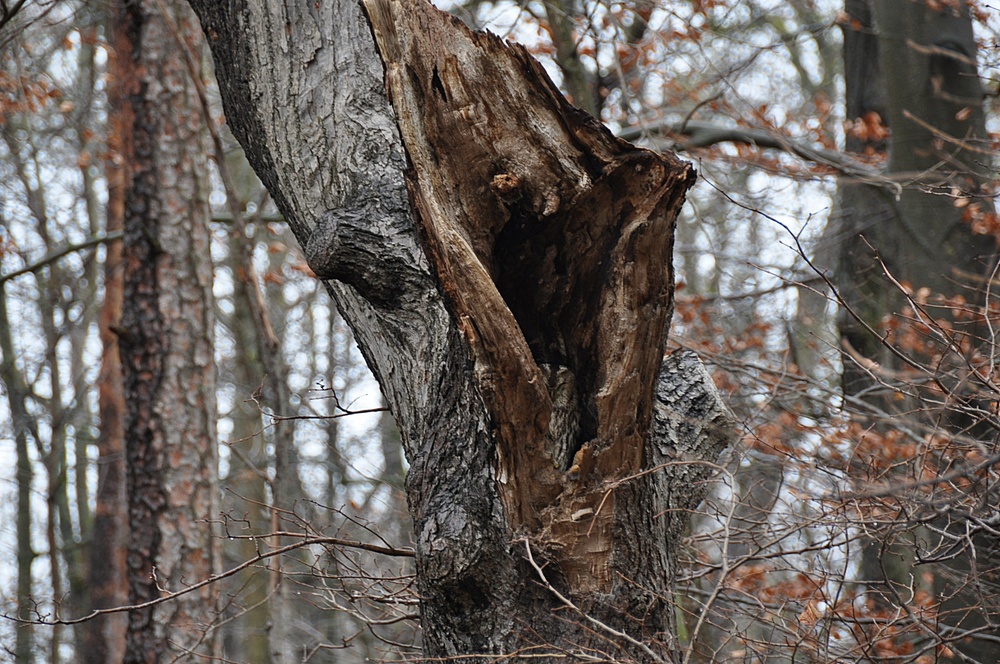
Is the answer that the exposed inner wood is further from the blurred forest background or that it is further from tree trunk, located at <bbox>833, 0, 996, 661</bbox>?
tree trunk, located at <bbox>833, 0, 996, 661</bbox>

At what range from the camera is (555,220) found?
216 cm

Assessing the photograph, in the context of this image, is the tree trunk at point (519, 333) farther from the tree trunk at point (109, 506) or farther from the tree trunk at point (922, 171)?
the tree trunk at point (109, 506)

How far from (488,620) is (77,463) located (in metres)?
12.5

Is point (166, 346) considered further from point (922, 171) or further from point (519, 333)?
point (922, 171)

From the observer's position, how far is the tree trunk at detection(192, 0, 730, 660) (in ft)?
6.64

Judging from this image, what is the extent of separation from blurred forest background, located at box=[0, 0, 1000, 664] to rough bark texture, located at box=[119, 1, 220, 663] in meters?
0.11

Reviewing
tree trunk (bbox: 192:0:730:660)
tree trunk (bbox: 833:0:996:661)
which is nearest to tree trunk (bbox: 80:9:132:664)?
tree trunk (bbox: 833:0:996:661)

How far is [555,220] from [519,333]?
1.16 ft

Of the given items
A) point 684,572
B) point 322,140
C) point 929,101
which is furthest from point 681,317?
point 322,140

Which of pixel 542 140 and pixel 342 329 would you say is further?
pixel 342 329

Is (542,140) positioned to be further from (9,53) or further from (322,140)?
(9,53)

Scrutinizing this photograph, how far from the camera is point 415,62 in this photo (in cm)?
206

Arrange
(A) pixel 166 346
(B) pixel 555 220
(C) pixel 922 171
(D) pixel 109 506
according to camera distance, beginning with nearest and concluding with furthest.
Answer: (B) pixel 555 220
(A) pixel 166 346
(C) pixel 922 171
(D) pixel 109 506

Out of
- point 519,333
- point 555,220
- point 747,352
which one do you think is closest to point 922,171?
point 747,352
